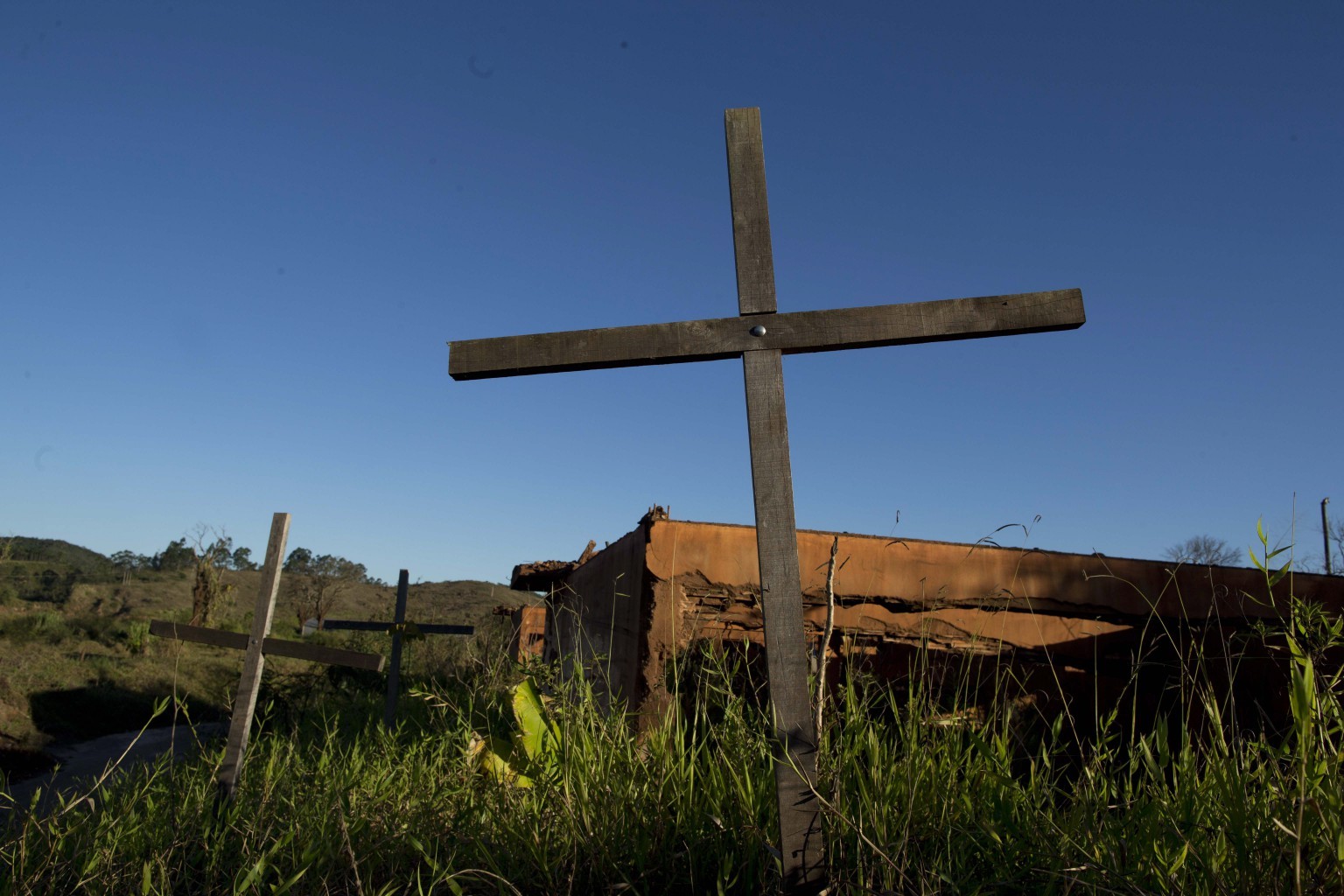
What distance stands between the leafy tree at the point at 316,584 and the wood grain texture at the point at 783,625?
23.5 metres

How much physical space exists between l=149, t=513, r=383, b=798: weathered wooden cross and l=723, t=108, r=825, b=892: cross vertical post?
3.57 m

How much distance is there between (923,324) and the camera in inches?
90.3

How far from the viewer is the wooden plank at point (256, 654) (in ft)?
15.1

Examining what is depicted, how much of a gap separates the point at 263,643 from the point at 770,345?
173 inches

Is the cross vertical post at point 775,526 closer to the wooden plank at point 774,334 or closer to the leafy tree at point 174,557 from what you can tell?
the wooden plank at point 774,334

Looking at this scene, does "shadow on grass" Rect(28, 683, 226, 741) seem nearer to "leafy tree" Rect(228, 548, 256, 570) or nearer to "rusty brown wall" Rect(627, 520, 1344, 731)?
"rusty brown wall" Rect(627, 520, 1344, 731)

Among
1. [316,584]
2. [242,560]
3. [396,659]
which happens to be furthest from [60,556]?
[396,659]

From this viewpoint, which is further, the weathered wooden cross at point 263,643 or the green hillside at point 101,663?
the green hillside at point 101,663

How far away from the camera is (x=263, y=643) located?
210 inches

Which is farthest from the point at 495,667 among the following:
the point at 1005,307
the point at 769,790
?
the point at 1005,307

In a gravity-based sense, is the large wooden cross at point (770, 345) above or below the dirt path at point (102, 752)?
above

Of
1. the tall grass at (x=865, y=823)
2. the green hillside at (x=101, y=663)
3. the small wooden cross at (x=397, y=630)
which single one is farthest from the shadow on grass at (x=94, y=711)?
the tall grass at (x=865, y=823)

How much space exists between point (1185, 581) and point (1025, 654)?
3.41 feet

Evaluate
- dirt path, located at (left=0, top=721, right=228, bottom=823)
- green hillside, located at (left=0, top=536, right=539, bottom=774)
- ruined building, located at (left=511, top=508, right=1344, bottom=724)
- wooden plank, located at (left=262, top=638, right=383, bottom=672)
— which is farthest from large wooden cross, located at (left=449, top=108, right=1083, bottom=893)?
dirt path, located at (left=0, top=721, right=228, bottom=823)
